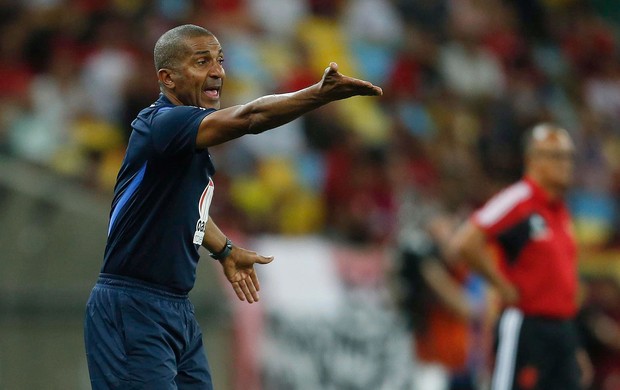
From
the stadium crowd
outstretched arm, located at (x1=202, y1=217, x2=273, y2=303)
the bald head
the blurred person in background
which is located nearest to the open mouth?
outstretched arm, located at (x1=202, y1=217, x2=273, y2=303)

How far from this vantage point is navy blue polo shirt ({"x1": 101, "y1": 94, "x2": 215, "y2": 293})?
5168 mm

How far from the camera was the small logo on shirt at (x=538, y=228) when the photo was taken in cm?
809

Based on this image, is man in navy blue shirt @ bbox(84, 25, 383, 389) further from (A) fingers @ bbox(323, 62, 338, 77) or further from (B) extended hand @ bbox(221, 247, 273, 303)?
(A) fingers @ bbox(323, 62, 338, 77)

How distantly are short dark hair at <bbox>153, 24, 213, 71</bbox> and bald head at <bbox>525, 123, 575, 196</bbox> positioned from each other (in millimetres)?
3652

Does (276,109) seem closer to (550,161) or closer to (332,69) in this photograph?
(332,69)

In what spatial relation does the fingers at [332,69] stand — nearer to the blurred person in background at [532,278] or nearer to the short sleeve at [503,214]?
the blurred person in background at [532,278]

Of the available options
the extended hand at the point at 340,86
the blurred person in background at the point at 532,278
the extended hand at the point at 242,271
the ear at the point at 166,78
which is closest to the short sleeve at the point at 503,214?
the blurred person in background at the point at 532,278

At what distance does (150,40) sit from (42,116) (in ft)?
5.64

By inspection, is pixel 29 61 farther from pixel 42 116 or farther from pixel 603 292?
pixel 603 292

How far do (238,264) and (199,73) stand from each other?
0.95 meters

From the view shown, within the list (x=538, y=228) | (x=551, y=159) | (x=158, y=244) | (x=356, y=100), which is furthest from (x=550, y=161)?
(x=356, y=100)

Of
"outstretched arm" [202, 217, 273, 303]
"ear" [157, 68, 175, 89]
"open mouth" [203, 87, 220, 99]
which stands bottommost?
"outstretched arm" [202, 217, 273, 303]

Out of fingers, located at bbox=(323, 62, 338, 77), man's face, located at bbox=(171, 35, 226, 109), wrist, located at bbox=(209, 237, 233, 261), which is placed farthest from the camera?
wrist, located at bbox=(209, 237, 233, 261)

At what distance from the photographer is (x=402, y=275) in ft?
34.8
